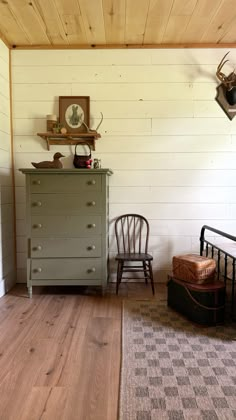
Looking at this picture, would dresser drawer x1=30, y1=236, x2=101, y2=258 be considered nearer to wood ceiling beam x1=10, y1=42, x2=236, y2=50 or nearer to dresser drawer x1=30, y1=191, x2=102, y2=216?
dresser drawer x1=30, y1=191, x2=102, y2=216

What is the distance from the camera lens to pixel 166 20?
2775mm

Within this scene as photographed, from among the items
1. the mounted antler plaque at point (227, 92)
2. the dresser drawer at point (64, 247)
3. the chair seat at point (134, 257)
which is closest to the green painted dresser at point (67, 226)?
the dresser drawer at point (64, 247)

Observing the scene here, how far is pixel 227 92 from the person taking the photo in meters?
3.22

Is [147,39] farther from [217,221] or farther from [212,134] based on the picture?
[217,221]

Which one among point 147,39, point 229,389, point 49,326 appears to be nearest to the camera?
point 229,389

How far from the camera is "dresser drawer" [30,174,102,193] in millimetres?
2877

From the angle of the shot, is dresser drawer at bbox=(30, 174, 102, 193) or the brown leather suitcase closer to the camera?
the brown leather suitcase

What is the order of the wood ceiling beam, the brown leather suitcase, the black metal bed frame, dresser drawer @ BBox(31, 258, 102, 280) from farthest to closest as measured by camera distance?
the wood ceiling beam, dresser drawer @ BBox(31, 258, 102, 280), the brown leather suitcase, the black metal bed frame

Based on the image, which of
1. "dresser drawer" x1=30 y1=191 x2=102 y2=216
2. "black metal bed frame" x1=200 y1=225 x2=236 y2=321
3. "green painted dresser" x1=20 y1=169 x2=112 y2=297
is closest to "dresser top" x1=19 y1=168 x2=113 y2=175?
"green painted dresser" x1=20 y1=169 x2=112 y2=297

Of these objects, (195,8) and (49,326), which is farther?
(195,8)

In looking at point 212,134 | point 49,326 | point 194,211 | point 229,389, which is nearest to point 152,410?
point 229,389

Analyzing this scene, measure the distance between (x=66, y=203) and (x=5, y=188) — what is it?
0.77 metres

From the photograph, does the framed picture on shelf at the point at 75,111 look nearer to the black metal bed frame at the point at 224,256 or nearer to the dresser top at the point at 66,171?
the dresser top at the point at 66,171

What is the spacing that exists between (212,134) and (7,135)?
2243 millimetres
